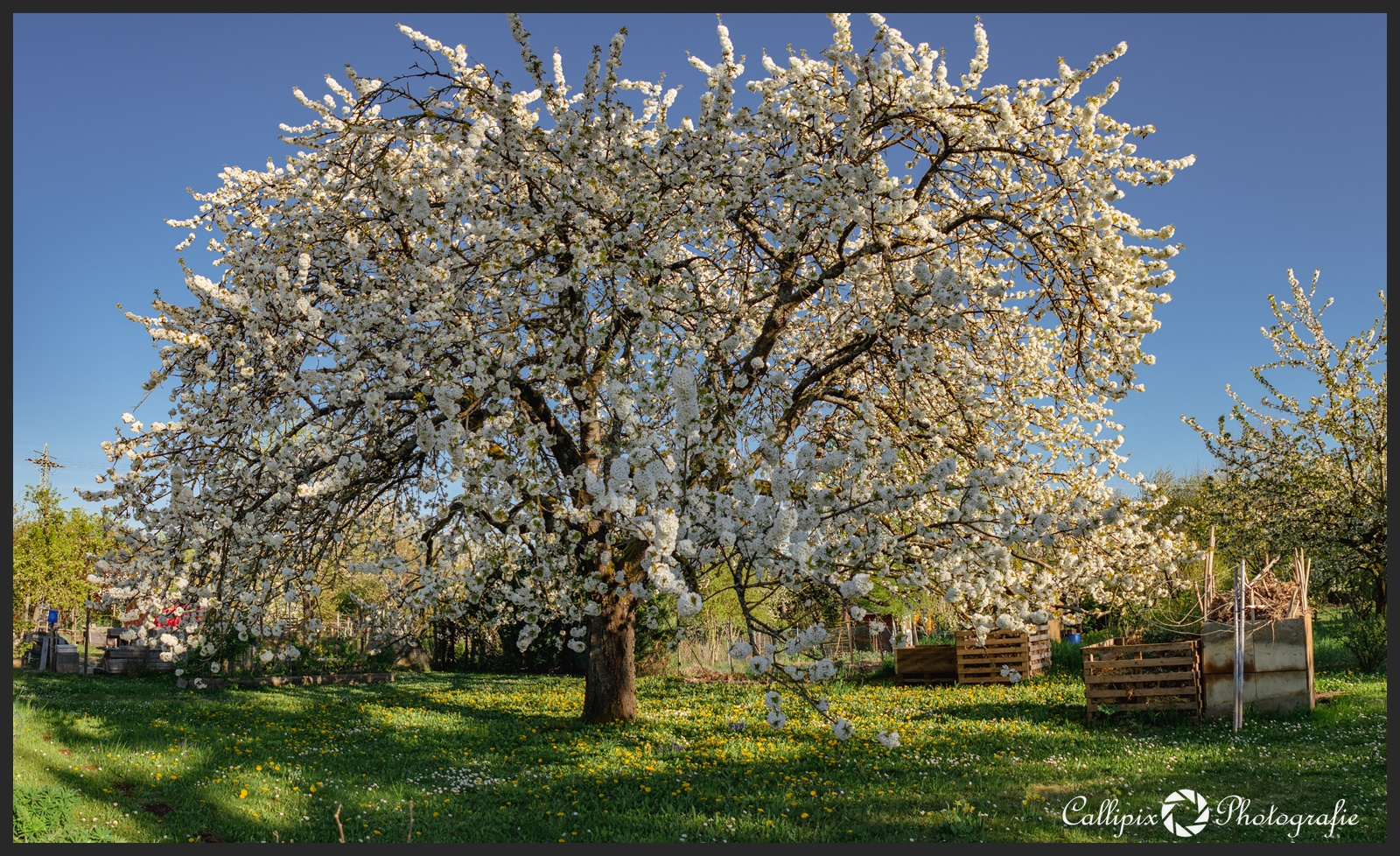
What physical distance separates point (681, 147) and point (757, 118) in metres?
0.69

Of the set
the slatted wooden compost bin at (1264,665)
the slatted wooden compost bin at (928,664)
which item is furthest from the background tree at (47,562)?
the slatted wooden compost bin at (1264,665)

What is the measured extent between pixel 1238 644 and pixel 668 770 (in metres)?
6.21

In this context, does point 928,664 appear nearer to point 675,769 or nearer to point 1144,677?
point 1144,677

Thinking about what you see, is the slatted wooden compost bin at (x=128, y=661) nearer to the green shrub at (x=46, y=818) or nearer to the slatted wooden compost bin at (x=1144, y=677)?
the green shrub at (x=46, y=818)

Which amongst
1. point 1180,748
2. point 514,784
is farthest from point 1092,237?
point 514,784

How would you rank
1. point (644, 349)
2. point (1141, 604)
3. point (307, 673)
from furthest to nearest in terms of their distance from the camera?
point (307, 673) < point (1141, 604) < point (644, 349)

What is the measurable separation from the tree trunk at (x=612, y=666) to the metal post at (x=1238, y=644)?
6.44 meters

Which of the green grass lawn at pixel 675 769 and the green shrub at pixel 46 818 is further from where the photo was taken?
the green grass lawn at pixel 675 769

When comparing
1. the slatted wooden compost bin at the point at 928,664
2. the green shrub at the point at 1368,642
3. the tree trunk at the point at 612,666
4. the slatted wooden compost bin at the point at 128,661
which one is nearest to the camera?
the tree trunk at the point at 612,666

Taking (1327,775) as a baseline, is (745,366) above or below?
above

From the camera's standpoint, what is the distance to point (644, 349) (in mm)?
6168

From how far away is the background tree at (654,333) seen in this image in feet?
17.4

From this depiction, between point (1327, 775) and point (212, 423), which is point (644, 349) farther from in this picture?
point (1327, 775)

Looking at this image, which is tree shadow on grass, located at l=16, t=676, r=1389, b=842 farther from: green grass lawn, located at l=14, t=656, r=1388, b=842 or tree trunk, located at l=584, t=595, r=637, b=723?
tree trunk, located at l=584, t=595, r=637, b=723
